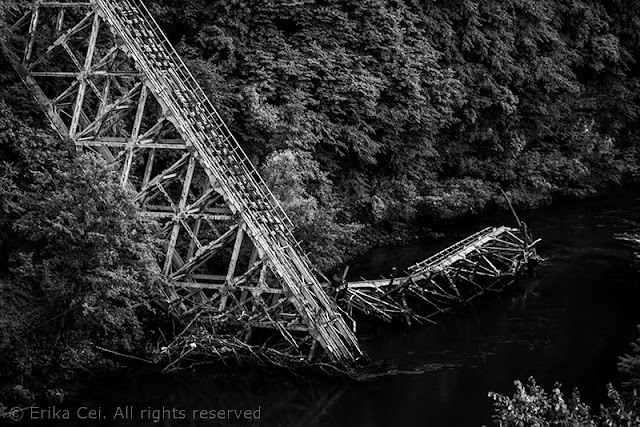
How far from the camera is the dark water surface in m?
20.3

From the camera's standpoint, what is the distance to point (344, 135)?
32.6m

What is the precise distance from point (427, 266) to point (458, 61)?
14.9 meters

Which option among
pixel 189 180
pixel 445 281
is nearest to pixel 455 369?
pixel 445 281

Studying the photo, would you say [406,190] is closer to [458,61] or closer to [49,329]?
[458,61]

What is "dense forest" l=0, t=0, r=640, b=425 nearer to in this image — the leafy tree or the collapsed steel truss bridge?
the leafy tree

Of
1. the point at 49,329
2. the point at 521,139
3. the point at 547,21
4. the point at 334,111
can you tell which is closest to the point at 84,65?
the point at 49,329

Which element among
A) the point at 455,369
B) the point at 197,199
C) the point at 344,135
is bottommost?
the point at 455,369

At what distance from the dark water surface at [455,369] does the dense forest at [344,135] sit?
217 centimetres

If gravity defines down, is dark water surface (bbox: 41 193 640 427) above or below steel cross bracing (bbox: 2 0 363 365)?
below

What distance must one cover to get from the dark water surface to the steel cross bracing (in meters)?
1.39

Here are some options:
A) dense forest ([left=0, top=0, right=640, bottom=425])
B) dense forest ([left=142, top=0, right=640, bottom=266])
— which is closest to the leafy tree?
dense forest ([left=0, top=0, right=640, bottom=425])

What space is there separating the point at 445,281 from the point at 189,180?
33.6ft

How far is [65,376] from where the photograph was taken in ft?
67.3

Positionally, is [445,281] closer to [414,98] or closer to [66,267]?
[414,98]
